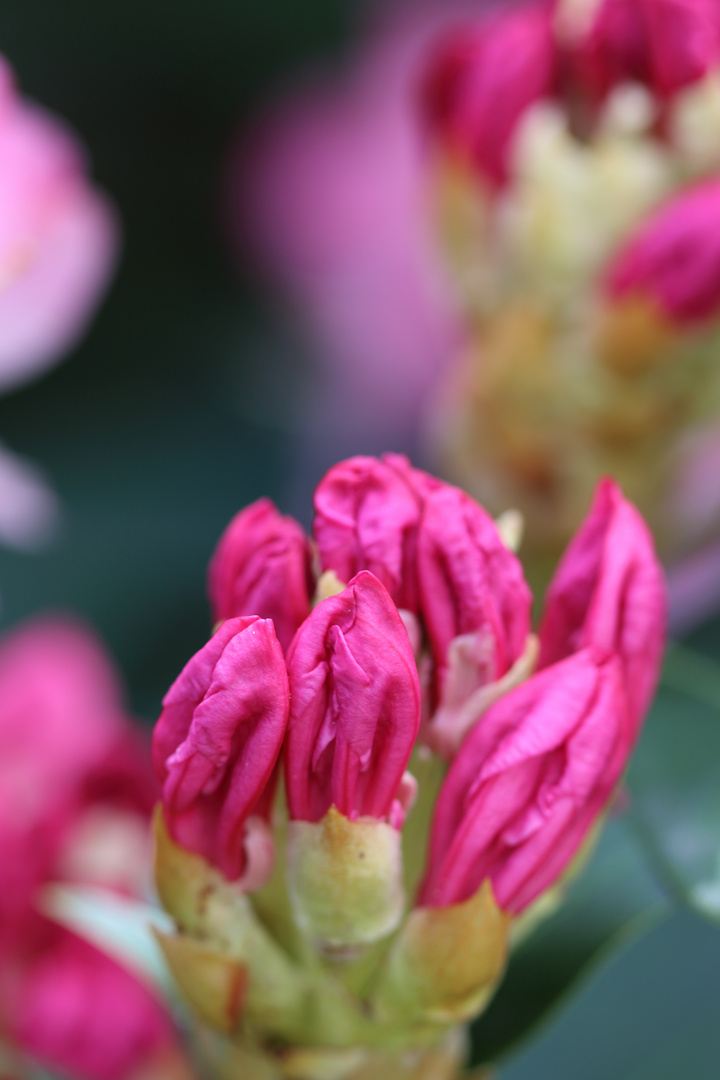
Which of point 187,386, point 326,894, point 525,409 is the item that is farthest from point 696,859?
point 187,386

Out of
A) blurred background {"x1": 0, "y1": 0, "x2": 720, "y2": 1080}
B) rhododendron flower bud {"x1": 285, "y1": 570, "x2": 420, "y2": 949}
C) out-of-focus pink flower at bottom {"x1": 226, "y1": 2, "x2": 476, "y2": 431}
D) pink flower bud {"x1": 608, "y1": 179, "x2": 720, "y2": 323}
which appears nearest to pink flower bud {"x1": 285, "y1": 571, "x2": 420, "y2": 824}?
rhododendron flower bud {"x1": 285, "y1": 570, "x2": 420, "y2": 949}

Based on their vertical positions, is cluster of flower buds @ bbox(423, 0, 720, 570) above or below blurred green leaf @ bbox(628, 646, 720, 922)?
above

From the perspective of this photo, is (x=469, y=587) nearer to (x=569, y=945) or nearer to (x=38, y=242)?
(x=569, y=945)

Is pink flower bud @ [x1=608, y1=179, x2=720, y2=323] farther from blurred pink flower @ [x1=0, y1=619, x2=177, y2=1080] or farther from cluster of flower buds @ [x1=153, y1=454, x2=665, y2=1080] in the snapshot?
blurred pink flower @ [x1=0, y1=619, x2=177, y2=1080]

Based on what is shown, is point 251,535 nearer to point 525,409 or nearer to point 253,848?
point 253,848

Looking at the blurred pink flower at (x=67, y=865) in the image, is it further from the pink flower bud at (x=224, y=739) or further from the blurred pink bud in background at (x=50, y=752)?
the pink flower bud at (x=224, y=739)

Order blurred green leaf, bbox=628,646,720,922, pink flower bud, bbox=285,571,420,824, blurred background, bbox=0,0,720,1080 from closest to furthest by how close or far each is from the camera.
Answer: pink flower bud, bbox=285,571,420,824 < blurred green leaf, bbox=628,646,720,922 < blurred background, bbox=0,0,720,1080

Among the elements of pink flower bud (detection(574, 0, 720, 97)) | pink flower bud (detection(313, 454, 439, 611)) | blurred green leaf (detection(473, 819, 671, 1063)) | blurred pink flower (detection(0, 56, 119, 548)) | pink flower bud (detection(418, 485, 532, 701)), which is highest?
blurred pink flower (detection(0, 56, 119, 548))
